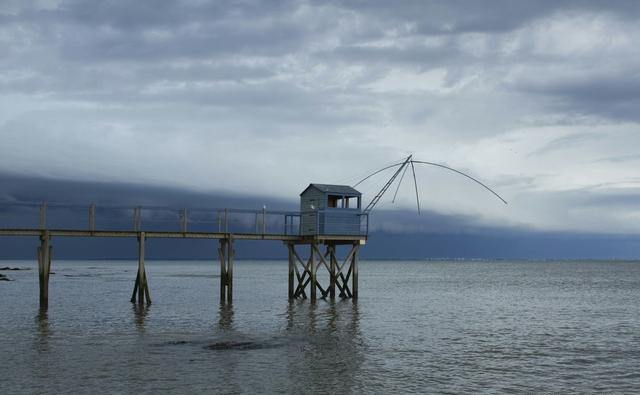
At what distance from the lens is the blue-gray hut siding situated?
39.7 meters

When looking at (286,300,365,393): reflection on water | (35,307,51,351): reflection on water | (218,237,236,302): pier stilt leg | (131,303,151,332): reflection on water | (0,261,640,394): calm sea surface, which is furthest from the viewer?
(218,237,236,302): pier stilt leg

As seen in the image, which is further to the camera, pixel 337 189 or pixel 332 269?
pixel 332 269

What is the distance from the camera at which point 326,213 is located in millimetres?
39938

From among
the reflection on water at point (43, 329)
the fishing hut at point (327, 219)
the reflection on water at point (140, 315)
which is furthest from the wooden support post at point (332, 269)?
the reflection on water at point (43, 329)

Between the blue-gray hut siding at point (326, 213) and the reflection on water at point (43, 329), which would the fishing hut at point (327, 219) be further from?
the reflection on water at point (43, 329)

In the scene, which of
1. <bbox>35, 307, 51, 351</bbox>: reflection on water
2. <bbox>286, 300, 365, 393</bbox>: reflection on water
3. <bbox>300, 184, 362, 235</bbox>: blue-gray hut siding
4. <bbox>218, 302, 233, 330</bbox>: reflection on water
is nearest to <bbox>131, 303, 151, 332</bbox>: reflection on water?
<bbox>218, 302, 233, 330</bbox>: reflection on water

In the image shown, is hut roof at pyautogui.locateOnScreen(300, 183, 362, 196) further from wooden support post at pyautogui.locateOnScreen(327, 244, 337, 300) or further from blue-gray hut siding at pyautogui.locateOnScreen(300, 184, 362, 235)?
wooden support post at pyautogui.locateOnScreen(327, 244, 337, 300)

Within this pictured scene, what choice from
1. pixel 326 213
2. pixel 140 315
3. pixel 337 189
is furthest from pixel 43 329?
pixel 337 189

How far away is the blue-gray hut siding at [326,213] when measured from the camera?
39688mm

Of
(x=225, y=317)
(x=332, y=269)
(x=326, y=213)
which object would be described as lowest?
(x=225, y=317)

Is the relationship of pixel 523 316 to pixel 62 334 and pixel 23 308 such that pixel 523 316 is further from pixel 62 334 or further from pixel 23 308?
pixel 23 308

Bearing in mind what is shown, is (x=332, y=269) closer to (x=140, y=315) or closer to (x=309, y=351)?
(x=140, y=315)

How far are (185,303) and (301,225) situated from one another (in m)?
11.3

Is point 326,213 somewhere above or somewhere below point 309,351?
above
